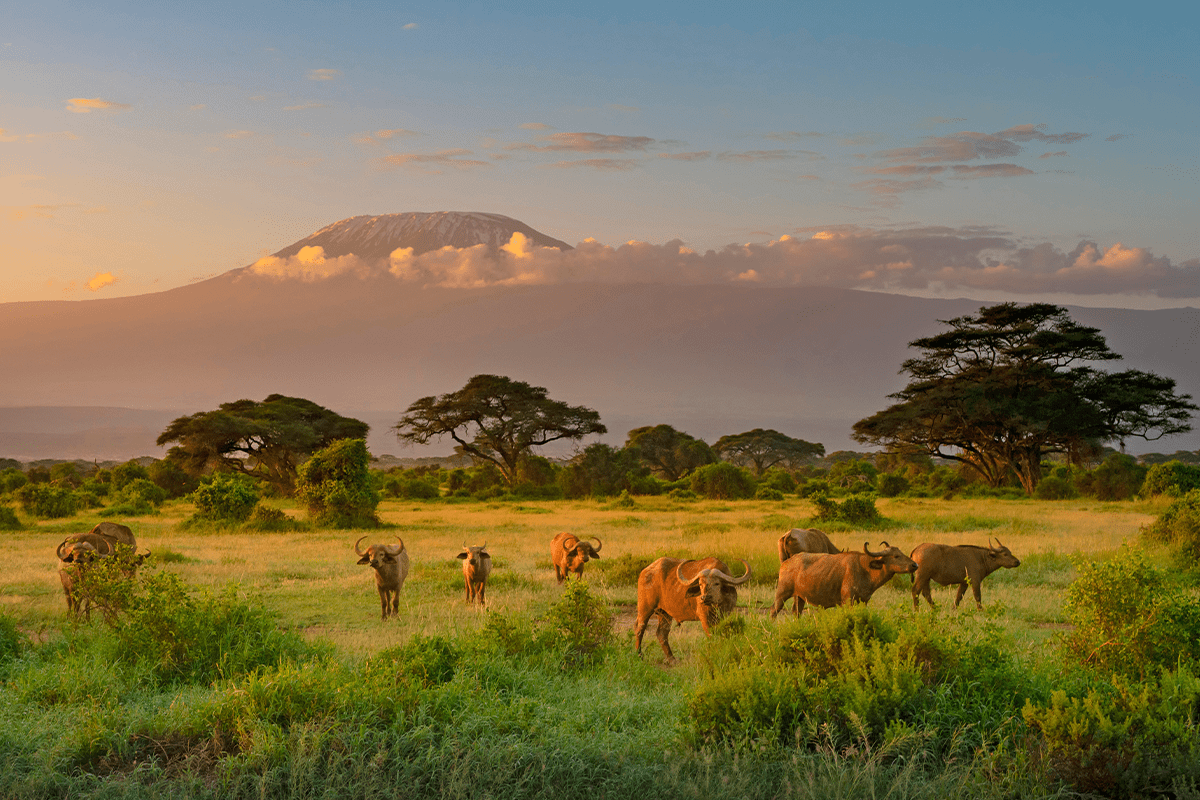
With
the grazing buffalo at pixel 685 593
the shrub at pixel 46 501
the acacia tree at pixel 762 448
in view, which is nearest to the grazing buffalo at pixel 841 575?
the grazing buffalo at pixel 685 593

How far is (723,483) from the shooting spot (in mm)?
45969

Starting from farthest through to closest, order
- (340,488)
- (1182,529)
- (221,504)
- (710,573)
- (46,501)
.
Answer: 1. (46,501)
2. (340,488)
3. (221,504)
4. (1182,529)
5. (710,573)

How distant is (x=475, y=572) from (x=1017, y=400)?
4230cm

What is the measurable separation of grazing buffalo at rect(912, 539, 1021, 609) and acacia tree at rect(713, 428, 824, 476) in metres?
59.5

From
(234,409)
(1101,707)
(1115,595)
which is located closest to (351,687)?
(1101,707)

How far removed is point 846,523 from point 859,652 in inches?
742

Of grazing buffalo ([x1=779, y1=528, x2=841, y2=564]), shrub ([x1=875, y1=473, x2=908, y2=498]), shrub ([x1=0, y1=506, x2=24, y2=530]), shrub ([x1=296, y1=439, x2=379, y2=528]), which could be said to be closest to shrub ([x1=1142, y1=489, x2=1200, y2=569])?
grazing buffalo ([x1=779, y1=528, x2=841, y2=564])

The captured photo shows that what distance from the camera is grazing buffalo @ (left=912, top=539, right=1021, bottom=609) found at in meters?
11.8

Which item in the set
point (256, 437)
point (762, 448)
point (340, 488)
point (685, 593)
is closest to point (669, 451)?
point (762, 448)

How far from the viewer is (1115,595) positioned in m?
7.46

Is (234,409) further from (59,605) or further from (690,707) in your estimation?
(690,707)

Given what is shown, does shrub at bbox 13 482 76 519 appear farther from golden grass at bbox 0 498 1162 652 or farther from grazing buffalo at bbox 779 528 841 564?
grazing buffalo at bbox 779 528 841 564

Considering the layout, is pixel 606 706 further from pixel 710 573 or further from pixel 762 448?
pixel 762 448

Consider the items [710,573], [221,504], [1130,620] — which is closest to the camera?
[1130,620]
